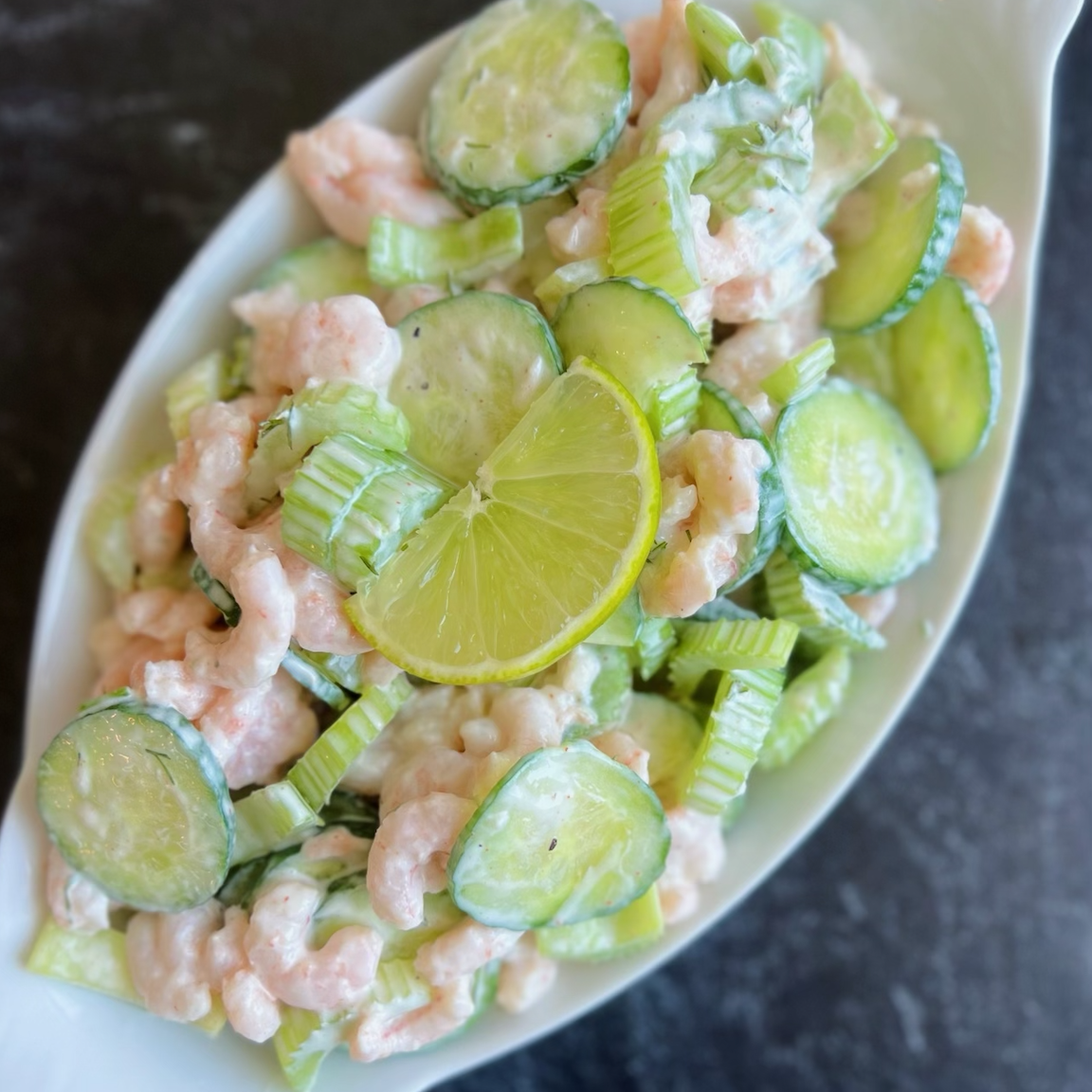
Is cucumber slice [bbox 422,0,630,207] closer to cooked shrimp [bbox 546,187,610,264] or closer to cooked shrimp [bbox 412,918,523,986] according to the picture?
cooked shrimp [bbox 546,187,610,264]

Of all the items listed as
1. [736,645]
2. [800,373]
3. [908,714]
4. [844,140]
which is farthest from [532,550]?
[908,714]

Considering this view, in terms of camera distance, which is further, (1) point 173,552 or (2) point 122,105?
(2) point 122,105

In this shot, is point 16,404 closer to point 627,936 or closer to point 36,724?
point 36,724

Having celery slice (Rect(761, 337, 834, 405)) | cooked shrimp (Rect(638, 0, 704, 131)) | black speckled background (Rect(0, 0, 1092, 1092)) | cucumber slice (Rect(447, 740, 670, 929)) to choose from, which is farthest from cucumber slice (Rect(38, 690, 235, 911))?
cooked shrimp (Rect(638, 0, 704, 131))

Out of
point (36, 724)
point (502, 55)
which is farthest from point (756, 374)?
point (36, 724)

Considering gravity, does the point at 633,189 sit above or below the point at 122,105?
above

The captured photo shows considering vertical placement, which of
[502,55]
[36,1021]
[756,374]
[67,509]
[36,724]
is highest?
[502,55]

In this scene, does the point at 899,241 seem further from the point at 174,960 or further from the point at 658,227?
the point at 174,960
